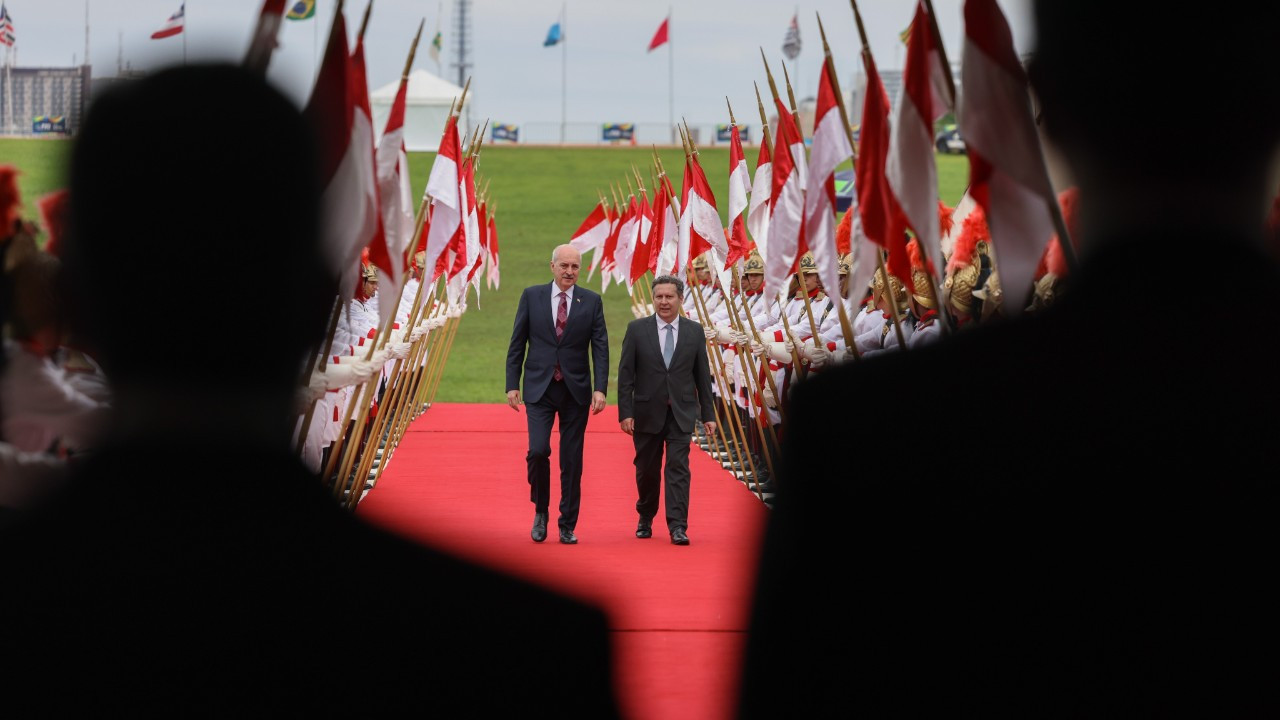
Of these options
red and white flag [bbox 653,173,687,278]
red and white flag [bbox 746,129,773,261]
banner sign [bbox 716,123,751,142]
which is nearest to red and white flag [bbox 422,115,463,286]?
red and white flag [bbox 746,129,773,261]

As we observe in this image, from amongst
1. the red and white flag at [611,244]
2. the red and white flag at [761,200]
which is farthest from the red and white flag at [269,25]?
the red and white flag at [611,244]

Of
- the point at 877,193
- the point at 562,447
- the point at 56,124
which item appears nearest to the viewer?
the point at 56,124

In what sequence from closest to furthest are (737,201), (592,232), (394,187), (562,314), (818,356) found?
(394,187) → (818,356) → (562,314) → (737,201) → (592,232)

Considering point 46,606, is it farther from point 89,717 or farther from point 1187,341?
point 1187,341

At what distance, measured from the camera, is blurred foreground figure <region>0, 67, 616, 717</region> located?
123 cm

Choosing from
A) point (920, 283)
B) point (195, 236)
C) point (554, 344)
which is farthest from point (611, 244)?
point (195, 236)

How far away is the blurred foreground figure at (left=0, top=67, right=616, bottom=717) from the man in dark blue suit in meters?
9.47

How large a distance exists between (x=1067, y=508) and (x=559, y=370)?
32.7 ft

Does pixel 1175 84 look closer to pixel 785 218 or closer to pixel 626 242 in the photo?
pixel 785 218

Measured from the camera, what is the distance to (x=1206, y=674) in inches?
51.1

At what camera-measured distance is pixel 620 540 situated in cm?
1098

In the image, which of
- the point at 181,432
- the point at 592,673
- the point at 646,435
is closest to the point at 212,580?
the point at 181,432

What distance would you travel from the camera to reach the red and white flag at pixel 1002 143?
425cm

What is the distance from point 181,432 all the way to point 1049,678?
2.54 feet
